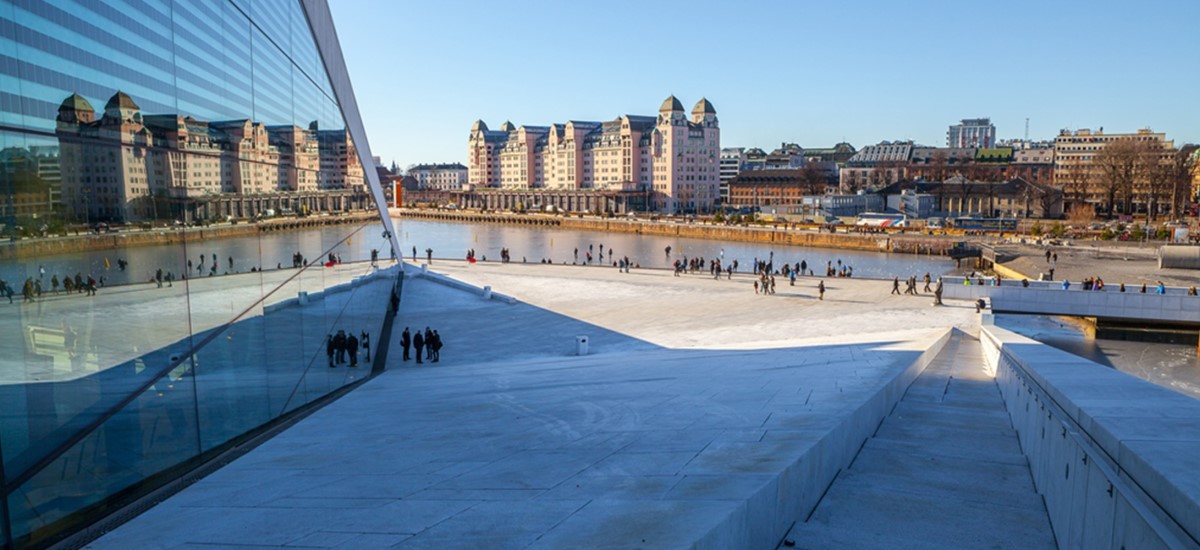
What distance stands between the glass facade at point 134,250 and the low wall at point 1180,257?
106 ft

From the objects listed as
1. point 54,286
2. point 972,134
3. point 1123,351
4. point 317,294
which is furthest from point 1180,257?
point 972,134

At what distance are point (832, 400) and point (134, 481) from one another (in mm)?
4338

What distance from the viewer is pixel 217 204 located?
565 centimetres

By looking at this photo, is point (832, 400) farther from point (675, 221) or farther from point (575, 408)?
point (675, 221)

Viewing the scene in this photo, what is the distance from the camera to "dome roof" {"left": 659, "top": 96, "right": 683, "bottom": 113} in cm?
8869

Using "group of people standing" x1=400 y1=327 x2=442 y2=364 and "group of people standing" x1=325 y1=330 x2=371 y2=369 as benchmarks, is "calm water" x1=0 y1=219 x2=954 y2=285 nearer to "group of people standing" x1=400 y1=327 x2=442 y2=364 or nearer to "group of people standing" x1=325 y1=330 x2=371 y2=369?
"group of people standing" x1=325 y1=330 x2=371 y2=369

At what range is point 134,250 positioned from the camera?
433cm

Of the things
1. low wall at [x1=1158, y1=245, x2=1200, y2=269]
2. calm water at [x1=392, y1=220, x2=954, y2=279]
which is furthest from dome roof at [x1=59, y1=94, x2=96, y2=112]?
low wall at [x1=1158, y1=245, x2=1200, y2=269]

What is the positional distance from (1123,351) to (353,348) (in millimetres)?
15377

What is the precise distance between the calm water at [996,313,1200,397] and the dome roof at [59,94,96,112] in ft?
50.5

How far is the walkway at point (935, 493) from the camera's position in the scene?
355 cm

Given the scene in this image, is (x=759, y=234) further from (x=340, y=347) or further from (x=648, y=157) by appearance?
(x=340, y=347)

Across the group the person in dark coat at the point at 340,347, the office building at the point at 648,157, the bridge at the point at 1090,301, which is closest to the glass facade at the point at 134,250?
the person in dark coat at the point at 340,347

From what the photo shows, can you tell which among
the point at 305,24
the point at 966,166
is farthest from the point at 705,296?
the point at 966,166
